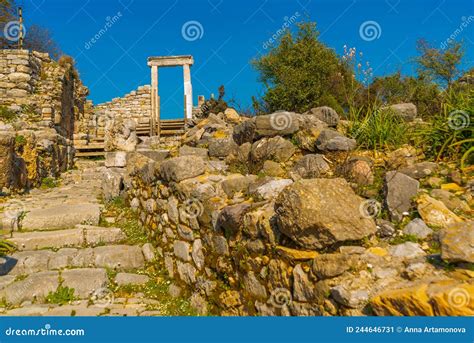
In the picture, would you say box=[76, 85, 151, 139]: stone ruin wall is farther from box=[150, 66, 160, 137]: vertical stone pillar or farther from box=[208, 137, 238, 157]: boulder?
box=[208, 137, 238, 157]: boulder

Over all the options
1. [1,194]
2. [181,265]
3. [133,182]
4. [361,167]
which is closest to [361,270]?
[361,167]

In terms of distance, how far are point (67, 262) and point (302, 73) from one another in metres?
9.93

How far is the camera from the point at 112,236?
5.73 metres

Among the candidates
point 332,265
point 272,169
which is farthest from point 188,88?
point 332,265

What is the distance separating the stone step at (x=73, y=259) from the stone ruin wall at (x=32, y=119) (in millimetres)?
3211

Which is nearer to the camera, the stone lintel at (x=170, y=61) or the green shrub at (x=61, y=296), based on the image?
the green shrub at (x=61, y=296)

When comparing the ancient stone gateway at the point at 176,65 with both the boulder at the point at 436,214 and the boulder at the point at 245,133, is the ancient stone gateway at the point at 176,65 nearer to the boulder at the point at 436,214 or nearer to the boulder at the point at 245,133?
the boulder at the point at 245,133

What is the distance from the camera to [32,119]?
1120 centimetres

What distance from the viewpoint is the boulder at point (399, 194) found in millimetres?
2979

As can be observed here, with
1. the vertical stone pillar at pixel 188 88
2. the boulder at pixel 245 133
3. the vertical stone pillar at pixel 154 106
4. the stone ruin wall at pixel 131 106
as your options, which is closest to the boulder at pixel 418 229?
the boulder at pixel 245 133

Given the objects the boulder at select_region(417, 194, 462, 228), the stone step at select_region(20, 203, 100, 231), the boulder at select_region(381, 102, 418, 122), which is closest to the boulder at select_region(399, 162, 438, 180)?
the boulder at select_region(417, 194, 462, 228)

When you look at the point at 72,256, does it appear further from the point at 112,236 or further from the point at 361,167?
the point at 361,167

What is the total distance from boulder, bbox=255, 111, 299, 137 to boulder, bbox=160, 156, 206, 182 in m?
1.07

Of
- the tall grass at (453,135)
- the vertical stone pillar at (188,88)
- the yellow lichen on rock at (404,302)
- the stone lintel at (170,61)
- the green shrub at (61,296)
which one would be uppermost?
the stone lintel at (170,61)
